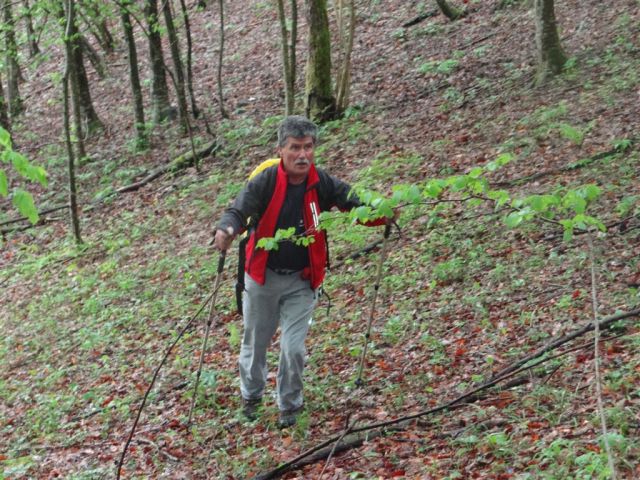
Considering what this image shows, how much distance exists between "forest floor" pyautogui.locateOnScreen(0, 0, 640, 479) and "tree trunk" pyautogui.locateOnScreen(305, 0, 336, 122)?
0.55 metres

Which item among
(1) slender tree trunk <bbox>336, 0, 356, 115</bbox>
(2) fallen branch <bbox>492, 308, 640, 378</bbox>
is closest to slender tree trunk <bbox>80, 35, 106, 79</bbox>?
(1) slender tree trunk <bbox>336, 0, 356, 115</bbox>

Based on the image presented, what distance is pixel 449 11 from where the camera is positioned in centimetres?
1891

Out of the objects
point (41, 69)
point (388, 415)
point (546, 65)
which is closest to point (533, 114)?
point (546, 65)

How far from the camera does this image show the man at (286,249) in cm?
585

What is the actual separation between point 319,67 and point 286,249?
377 inches

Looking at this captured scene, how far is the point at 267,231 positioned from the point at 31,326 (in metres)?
6.76

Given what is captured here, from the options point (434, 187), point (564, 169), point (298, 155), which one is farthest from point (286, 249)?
point (564, 169)

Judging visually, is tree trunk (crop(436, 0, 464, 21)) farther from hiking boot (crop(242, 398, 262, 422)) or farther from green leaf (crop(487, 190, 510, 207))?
green leaf (crop(487, 190, 510, 207))

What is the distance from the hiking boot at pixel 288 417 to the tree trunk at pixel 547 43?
8590 millimetres

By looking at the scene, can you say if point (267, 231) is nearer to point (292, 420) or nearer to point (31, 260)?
point (292, 420)

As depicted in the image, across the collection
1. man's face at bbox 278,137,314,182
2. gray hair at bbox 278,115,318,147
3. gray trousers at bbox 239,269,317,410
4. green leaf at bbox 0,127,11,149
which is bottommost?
gray trousers at bbox 239,269,317,410

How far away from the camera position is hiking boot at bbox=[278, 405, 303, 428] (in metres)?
6.41

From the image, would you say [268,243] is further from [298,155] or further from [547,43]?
[547,43]

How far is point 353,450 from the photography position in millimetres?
5648
